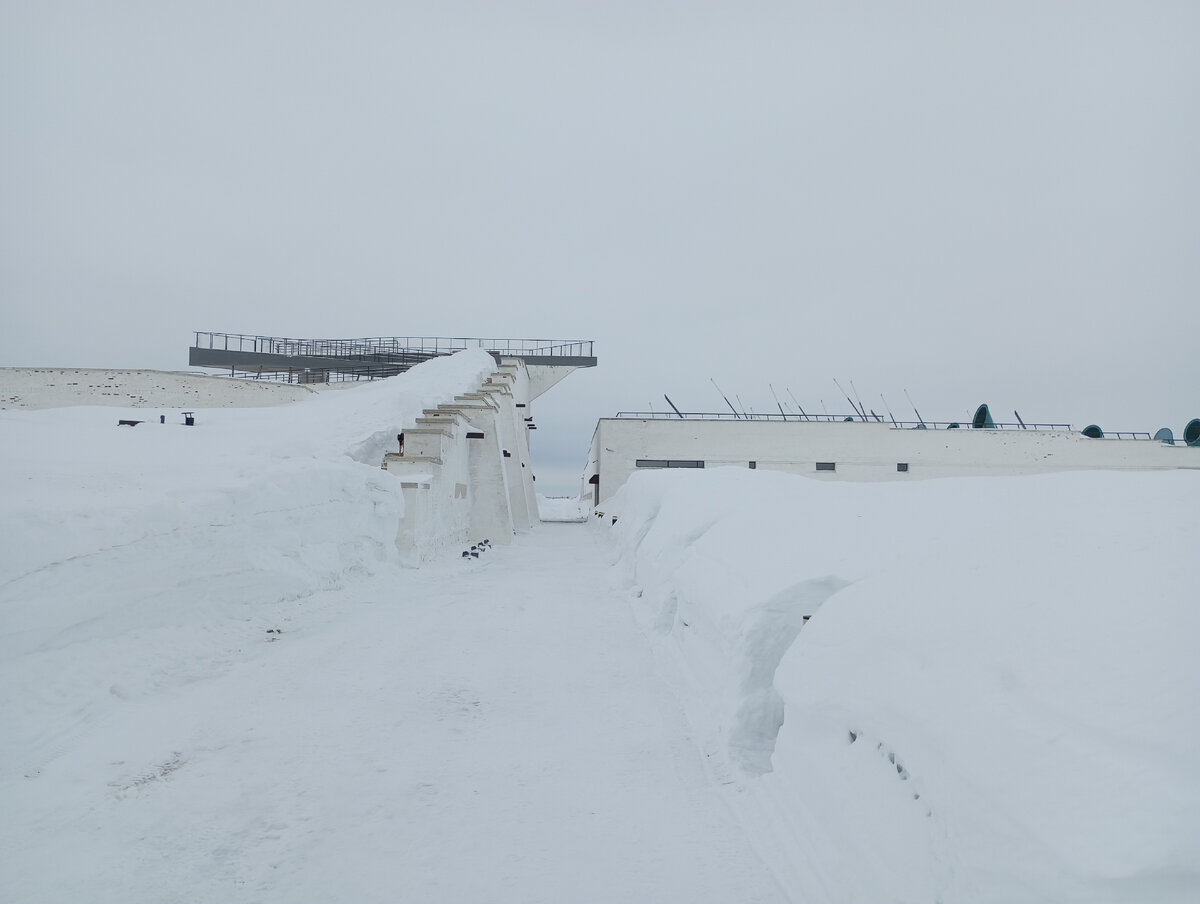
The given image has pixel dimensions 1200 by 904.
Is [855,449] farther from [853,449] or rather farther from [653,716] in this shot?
[653,716]

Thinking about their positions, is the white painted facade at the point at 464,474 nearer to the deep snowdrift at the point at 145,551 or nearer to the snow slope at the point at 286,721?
the deep snowdrift at the point at 145,551

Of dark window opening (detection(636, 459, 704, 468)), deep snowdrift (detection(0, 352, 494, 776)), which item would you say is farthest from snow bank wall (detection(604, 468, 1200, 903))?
dark window opening (detection(636, 459, 704, 468))

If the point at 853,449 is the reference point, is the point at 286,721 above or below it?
below

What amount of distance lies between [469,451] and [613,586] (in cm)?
834

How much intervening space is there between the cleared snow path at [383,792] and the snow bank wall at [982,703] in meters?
0.52

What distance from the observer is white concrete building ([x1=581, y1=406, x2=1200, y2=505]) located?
3588 centimetres

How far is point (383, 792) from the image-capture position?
4211 millimetres

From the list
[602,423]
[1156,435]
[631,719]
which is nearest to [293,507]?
[631,719]

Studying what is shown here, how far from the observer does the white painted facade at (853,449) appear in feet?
118

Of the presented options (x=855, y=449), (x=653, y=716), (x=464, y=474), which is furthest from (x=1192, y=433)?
(x=653, y=716)

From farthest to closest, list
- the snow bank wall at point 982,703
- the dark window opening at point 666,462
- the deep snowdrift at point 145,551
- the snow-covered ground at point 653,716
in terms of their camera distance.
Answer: the dark window opening at point 666,462
the deep snowdrift at point 145,551
the snow-covered ground at point 653,716
the snow bank wall at point 982,703

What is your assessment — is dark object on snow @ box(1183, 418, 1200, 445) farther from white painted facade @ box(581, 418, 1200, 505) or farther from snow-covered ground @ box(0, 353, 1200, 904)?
snow-covered ground @ box(0, 353, 1200, 904)

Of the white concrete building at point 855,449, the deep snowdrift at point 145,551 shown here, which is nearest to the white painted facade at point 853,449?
the white concrete building at point 855,449

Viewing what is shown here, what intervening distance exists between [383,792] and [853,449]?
3548cm
